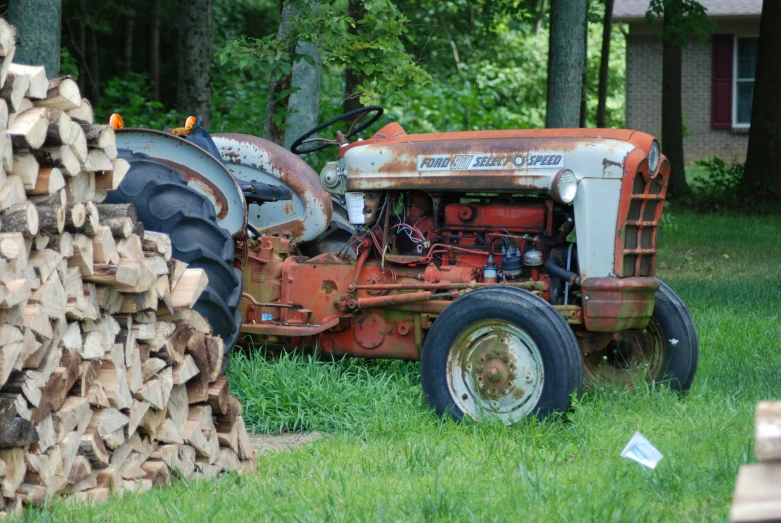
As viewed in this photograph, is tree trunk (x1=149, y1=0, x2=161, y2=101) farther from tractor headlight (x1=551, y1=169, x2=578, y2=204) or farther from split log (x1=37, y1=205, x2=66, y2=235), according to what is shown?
split log (x1=37, y1=205, x2=66, y2=235)

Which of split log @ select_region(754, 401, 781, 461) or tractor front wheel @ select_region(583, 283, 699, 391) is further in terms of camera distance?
tractor front wheel @ select_region(583, 283, 699, 391)

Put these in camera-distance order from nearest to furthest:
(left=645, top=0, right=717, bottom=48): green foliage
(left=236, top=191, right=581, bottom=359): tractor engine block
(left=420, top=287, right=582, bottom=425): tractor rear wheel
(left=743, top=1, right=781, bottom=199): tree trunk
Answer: (left=420, top=287, right=582, bottom=425): tractor rear wheel
(left=236, top=191, right=581, bottom=359): tractor engine block
(left=645, top=0, right=717, bottom=48): green foliage
(left=743, top=1, right=781, bottom=199): tree trunk

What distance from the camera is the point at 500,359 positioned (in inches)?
199

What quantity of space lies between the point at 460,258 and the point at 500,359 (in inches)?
32.7

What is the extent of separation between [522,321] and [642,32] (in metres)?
20.4

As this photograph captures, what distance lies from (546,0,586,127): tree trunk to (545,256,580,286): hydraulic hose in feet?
13.3

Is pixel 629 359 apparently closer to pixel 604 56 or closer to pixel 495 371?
pixel 495 371

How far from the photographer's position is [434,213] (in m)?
5.76

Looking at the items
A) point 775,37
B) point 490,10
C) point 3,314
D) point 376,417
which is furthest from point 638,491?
point 490,10

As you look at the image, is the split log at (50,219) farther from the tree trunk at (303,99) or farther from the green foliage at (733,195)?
the green foliage at (733,195)

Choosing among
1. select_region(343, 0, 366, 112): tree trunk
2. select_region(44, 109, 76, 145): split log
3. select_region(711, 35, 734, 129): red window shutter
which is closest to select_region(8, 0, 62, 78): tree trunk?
select_region(343, 0, 366, 112): tree trunk

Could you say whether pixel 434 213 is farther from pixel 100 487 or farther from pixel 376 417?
pixel 100 487

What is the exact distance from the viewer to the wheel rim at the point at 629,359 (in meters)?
5.67

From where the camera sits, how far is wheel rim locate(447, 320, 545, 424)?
4.99 meters
